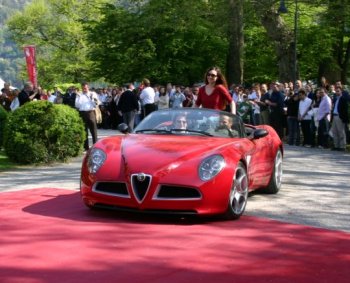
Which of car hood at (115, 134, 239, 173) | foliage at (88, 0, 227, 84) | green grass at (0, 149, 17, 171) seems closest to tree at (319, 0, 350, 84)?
foliage at (88, 0, 227, 84)

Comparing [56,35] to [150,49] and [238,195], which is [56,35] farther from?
[238,195]

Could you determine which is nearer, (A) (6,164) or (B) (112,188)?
(B) (112,188)

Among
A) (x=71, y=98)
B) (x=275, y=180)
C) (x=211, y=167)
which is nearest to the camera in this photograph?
(x=211, y=167)

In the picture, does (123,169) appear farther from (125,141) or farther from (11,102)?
(11,102)

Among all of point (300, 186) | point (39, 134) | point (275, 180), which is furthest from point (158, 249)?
point (39, 134)

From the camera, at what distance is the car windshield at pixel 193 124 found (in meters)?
8.19

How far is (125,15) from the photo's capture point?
35156mm

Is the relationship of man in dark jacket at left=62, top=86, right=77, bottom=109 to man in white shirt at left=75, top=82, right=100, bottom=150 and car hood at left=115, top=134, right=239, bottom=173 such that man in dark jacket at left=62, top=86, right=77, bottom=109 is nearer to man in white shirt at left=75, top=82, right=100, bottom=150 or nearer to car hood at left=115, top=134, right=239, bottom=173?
man in white shirt at left=75, top=82, right=100, bottom=150

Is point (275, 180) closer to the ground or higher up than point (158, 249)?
higher up

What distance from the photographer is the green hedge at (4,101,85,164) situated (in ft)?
42.5

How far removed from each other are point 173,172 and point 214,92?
350cm

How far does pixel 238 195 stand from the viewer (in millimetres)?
7262

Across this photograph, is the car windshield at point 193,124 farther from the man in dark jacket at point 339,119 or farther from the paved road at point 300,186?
the man in dark jacket at point 339,119

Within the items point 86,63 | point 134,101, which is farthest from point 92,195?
point 86,63
